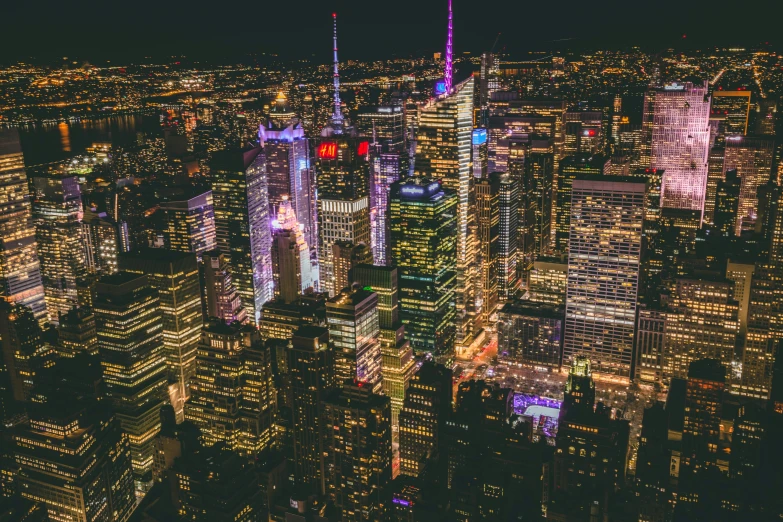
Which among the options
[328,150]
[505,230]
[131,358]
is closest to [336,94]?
[328,150]

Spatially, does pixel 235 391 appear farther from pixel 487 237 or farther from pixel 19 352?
pixel 487 237

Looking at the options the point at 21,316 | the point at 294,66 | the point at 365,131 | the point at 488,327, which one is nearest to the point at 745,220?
the point at 488,327

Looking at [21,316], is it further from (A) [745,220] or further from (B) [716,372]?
(A) [745,220]

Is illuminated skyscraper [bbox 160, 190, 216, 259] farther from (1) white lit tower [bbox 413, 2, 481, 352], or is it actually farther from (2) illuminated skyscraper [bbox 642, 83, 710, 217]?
(2) illuminated skyscraper [bbox 642, 83, 710, 217]

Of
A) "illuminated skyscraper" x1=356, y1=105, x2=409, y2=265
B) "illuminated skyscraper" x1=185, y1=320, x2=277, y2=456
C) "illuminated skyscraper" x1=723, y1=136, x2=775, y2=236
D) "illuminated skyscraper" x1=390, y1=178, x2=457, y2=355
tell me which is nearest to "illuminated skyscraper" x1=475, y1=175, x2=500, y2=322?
"illuminated skyscraper" x1=390, y1=178, x2=457, y2=355

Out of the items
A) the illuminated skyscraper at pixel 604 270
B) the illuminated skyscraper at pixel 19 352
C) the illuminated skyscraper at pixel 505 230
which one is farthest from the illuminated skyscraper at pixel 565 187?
the illuminated skyscraper at pixel 19 352

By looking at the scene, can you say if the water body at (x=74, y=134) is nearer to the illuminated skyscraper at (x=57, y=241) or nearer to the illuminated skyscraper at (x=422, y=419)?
the illuminated skyscraper at (x=57, y=241)
